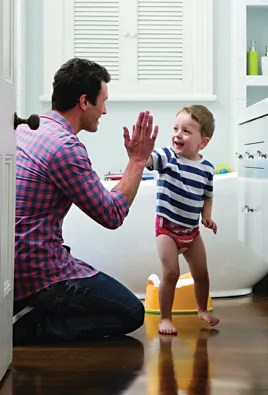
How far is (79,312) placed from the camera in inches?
109

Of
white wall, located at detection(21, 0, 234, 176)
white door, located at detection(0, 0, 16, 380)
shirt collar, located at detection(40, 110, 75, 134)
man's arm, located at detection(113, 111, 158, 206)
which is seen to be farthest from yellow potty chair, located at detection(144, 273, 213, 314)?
white wall, located at detection(21, 0, 234, 176)

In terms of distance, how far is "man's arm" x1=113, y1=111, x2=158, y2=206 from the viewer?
2.61m

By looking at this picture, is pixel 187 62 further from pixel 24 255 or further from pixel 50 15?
pixel 24 255

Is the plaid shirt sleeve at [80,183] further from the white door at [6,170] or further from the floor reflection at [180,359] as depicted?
the floor reflection at [180,359]

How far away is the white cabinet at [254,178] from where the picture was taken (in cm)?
258

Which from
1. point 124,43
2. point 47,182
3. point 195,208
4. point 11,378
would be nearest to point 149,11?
point 124,43

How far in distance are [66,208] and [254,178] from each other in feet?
2.12

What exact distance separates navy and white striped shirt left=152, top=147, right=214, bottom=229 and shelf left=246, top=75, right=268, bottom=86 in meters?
1.52

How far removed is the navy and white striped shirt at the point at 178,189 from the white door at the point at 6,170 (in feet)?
2.79

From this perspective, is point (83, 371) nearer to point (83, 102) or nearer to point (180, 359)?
point (180, 359)

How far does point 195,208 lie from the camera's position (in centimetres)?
299

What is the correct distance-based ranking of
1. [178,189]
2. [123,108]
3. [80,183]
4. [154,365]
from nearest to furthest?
1. [154,365]
2. [80,183]
3. [178,189]
4. [123,108]

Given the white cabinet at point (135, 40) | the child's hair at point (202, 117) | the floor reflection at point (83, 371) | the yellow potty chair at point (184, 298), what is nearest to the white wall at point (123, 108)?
the white cabinet at point (135, 40)

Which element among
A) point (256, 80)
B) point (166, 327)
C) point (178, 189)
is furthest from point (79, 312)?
point (256, 80)
